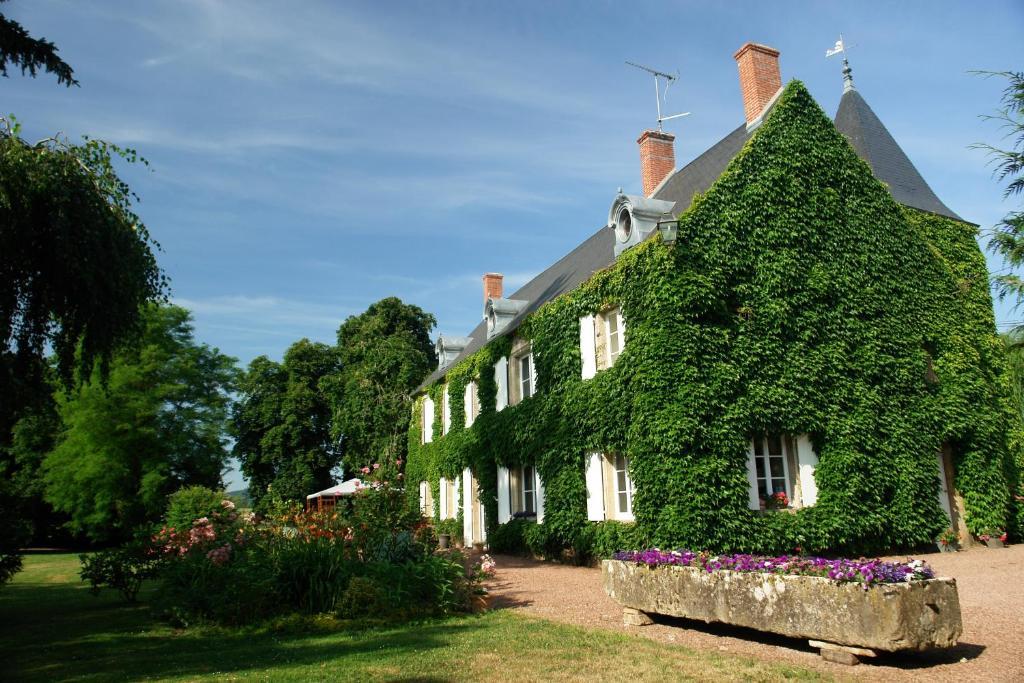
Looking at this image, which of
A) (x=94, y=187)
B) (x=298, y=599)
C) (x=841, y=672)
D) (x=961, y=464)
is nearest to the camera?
(x=841, y=672)

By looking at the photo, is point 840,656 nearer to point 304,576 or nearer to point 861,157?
point 304,576

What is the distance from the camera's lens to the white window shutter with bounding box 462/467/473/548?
20625 mm

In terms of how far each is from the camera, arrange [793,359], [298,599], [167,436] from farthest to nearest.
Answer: [167,436] → [793,359] → [298,599]

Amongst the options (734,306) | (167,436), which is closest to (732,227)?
(734,306)

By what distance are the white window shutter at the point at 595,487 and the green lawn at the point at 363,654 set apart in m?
5.39

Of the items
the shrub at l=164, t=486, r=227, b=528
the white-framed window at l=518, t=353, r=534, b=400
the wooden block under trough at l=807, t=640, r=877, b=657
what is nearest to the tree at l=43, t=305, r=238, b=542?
the shrub at l=164, t=486, r=227, b=528

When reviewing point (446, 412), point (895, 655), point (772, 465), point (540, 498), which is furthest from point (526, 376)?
point (895, 655)

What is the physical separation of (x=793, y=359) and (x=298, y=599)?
29.8ft

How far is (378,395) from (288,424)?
609cm

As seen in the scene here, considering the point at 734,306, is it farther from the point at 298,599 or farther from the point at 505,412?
the point at 298,599

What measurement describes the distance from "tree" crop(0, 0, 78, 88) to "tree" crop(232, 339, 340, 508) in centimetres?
2754

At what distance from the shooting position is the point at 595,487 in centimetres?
1396

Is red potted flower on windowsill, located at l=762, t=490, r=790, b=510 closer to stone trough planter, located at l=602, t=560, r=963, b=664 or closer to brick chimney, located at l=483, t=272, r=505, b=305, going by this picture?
stone trough planter, located at l=602, t=560, r=963, b=664

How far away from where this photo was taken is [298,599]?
A: 8727 mm
